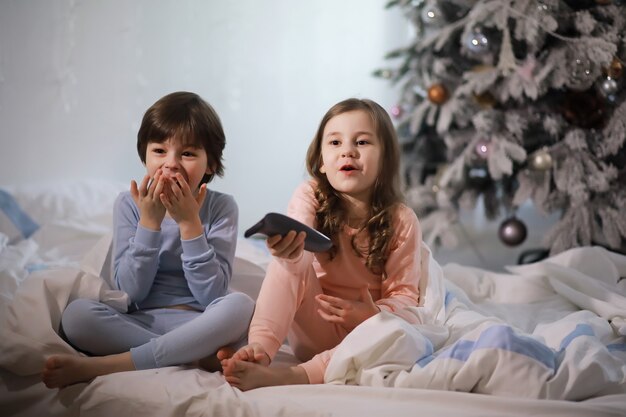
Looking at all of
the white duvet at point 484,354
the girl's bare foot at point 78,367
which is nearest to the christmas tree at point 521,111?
the white duvet at point 484,354

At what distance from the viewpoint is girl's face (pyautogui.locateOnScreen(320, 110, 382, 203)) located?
1339 mm

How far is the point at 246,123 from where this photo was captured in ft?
8.66

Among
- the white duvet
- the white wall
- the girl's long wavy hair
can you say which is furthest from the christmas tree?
the girl's long wavy hair

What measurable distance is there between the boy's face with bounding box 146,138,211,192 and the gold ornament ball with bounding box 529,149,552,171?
141 cm

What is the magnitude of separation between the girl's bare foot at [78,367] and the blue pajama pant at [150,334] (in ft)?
0.07

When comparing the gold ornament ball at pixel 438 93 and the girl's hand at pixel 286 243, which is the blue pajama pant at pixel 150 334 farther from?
the gold ornament ball at pixel 438 93

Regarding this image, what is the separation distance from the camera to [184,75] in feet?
7.57

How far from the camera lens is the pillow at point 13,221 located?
6.12 ft

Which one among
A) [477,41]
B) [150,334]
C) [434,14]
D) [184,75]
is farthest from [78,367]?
[434,14]

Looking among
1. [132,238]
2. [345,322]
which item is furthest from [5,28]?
[345,322]

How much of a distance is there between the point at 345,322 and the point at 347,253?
195mm

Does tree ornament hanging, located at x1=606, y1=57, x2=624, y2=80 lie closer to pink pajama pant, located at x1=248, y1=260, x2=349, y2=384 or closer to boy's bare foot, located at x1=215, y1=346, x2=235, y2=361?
pink pajama pant, located at x1=248, y1=260, x2=349, y2=384

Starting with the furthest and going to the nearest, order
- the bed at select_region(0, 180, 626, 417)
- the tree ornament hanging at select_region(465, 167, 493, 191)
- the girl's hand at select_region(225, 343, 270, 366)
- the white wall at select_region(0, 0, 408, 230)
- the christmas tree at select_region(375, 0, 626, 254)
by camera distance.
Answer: the tree ornament hanging at select_region(465, 167, 493, 191) < the christmas tree at select_region(375, 0, 626, 254) < the white wall at select_region(0, 0, 408, 230) < the girl's hand at select_region(225, 343, 270, 366) < the bed at select_region(0, 180, 626, 417)

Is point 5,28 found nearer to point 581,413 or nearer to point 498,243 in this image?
point 581,413
